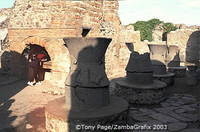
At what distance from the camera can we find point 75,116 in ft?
14.5

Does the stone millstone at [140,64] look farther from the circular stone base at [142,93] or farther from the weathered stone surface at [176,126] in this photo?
the weathered stone surface at [176,126]

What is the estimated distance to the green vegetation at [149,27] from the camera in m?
26.8

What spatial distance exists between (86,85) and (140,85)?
3.01 metres

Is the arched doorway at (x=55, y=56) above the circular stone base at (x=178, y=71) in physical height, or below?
above

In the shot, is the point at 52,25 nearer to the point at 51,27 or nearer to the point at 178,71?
the point at 51,27

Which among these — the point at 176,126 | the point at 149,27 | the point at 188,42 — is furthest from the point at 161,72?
the point at 149,27

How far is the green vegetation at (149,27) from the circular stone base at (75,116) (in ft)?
74.7

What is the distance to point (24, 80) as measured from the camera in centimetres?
975

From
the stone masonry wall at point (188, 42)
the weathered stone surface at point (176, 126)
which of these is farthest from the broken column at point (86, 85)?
the stone masonry wall at point (188, 42)

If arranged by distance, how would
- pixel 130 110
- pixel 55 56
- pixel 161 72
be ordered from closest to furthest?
pixel 130 110
pixel 55 56
pixel 161 72

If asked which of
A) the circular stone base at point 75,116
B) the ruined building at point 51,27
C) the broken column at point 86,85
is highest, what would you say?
the ruined building at point 51,27

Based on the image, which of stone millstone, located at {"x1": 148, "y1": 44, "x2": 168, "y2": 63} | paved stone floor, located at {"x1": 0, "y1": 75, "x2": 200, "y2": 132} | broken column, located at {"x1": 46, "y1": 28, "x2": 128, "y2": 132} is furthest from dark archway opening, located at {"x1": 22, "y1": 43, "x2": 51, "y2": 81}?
broken column, located at {"x1": 46, "y1": 28, "x2": 128, "y2": 132}

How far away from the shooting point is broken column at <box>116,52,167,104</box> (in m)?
7.23

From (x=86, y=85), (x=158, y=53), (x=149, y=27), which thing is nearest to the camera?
(x=86, y=85)
